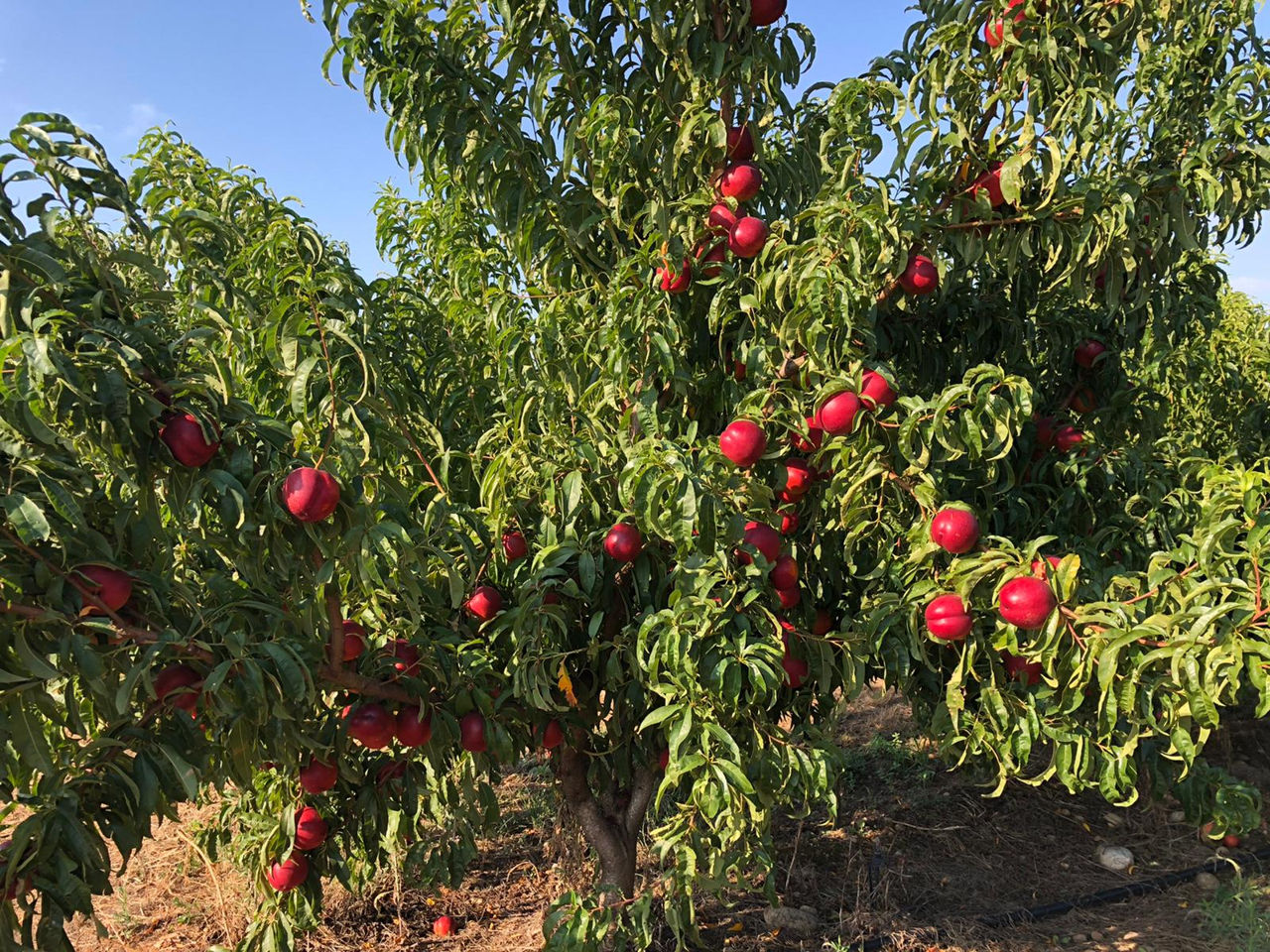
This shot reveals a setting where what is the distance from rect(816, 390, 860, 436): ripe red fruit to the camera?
6.18 ft

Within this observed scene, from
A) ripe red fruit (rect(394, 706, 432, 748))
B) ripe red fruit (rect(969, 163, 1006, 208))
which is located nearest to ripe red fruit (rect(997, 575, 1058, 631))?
ripe red fruit (rect(969, 163, 1006, 208))

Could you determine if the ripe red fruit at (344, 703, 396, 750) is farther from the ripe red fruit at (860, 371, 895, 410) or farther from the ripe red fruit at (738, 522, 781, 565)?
the ripe red fruit at (860, 371, 895, 410)

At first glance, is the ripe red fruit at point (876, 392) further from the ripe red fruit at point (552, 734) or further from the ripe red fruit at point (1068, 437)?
the ripe red fruit at point (552, 734)

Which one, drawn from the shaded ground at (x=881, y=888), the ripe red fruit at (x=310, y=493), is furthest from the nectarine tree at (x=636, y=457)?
the shaded ground at (x=881, y=888)

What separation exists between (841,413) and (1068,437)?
0.99 metres

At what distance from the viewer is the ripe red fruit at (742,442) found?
199 centimetres

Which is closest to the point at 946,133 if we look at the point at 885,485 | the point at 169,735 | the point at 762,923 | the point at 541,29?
the point at 885,485

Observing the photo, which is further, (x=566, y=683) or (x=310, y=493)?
(x=566, y=683)

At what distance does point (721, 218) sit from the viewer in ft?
7.26

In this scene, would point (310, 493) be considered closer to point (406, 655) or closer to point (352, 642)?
point (352, 642)

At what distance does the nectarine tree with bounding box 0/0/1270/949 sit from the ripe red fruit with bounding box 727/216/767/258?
0.01 meters

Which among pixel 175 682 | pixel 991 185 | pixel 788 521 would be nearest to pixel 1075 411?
pixel 991 185

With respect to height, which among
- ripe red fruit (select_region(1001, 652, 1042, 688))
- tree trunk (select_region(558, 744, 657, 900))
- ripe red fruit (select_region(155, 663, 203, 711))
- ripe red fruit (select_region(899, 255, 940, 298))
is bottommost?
tree trunk (select_region(558, 744, 657, 900))

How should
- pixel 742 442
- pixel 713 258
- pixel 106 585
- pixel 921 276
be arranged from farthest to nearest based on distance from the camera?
pixel 713 258, pixel 921 276, pixel 742 442, pixel 106 585
